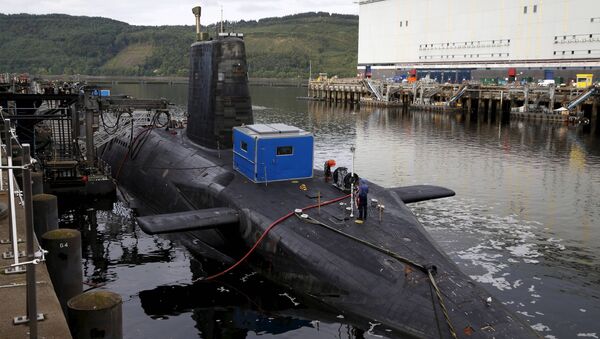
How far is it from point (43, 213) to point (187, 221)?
15.6 ft

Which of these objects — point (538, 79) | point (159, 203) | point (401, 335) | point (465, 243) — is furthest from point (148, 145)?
point (538, 79)

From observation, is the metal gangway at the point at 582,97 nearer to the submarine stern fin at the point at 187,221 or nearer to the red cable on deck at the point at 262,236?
the red cable on deck at the point at 262,236

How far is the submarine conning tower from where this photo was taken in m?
24.5

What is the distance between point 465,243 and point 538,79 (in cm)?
8290

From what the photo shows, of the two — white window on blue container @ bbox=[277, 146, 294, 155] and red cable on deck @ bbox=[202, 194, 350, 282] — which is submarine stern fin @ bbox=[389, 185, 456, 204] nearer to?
red cable on deck @ bbox=[202, 194, 350, 282]

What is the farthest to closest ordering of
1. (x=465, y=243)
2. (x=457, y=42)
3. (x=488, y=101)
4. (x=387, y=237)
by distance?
(x=457, y=42)
(x=488, y=101)
(x=465, y=243)
(x=387, y=237)

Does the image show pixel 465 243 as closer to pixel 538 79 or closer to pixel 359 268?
pixel 359 268

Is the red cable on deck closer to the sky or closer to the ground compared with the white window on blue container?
closer to the ground

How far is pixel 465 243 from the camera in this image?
2325 cm

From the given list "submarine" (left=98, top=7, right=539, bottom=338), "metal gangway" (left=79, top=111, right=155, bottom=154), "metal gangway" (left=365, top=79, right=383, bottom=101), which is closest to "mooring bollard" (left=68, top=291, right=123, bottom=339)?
"submarine" (left=98, top=7, right=539, bottom=338)

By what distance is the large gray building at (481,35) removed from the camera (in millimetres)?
88812

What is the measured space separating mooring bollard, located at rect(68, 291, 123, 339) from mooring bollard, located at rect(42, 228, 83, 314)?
2.31m

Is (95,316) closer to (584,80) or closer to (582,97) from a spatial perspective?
(582,97)

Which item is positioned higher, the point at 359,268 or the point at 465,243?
the point at 359,268
